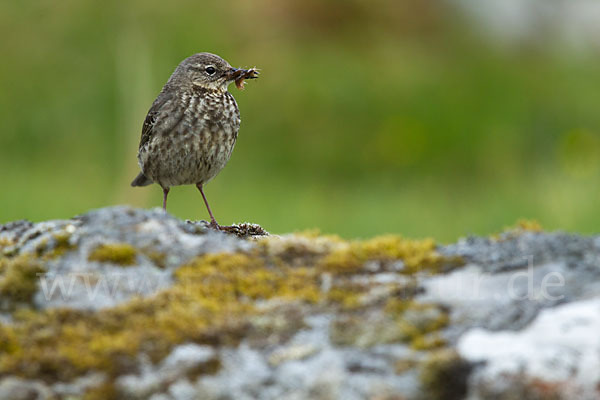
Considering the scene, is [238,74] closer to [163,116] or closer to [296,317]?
[163,116]

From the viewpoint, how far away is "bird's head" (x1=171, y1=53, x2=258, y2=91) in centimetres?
606

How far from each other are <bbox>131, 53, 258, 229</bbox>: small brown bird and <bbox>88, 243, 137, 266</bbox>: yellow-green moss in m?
2.75

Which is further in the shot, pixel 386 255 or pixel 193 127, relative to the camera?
pixel 193 127

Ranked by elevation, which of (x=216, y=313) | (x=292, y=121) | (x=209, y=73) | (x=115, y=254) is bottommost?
(x=216, y=313)

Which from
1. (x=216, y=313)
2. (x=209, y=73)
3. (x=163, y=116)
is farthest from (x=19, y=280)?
(x=209, y=73)

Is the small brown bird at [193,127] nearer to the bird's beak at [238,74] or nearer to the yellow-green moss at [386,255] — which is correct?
the bird's beak at [238,74]

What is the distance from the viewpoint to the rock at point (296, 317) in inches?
93.4

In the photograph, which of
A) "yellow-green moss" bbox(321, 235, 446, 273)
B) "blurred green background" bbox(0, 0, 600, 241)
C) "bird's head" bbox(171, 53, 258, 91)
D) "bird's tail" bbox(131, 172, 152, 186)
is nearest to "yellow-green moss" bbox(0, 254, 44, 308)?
"yellow-green moss" bbox(321, 235, 446, 273)

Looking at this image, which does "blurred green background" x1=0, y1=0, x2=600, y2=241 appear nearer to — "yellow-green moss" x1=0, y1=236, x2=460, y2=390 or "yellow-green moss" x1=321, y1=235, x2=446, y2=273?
"yellow-green moss" x1=321, y1=235, x2=446, y2=273

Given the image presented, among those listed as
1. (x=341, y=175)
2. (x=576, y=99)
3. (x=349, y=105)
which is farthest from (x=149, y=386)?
(x=576, y=99)

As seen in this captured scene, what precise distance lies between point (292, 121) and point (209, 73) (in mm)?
7935

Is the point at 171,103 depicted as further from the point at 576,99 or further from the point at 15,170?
the point at 576,99

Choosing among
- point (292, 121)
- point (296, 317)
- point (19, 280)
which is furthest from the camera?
point (292, 121)

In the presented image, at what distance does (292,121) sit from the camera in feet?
45.9
